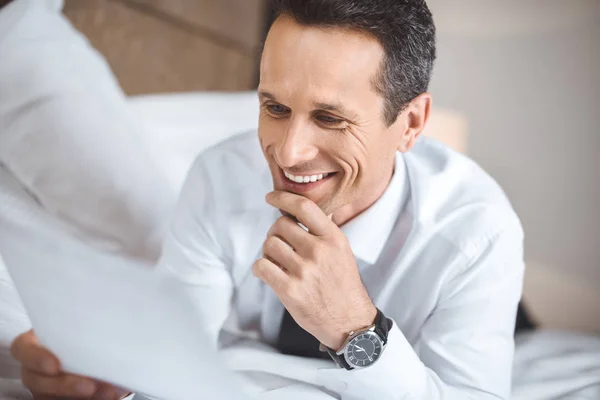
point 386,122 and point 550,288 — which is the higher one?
point 386,122

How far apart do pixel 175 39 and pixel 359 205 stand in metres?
1.02

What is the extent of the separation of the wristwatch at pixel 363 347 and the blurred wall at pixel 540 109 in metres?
0.61

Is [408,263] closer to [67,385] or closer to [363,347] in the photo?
[363,347]

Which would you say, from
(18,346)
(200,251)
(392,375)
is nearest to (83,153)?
(200,251)

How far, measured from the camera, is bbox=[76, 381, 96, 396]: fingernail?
62 cm

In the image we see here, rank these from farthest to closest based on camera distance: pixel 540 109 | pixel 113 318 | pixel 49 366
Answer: pixel 540 109 < pixel 49 366 < pixel 113 318

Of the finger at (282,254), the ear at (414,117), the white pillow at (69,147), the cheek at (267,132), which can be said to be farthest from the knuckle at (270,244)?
the white pillow at (69,147)

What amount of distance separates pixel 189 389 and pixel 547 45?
110 cm

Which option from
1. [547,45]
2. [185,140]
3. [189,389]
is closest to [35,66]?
[185,140]

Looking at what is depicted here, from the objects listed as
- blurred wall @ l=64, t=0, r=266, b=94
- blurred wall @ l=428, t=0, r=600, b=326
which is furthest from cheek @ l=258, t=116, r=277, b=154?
blurred wall @ l=64, t=0, r=266, b=94

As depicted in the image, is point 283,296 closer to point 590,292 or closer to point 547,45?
point 590,292

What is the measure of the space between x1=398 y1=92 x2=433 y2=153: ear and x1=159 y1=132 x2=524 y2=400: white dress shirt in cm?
10

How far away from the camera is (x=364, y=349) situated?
68 cm

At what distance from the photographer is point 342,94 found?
64 cm
